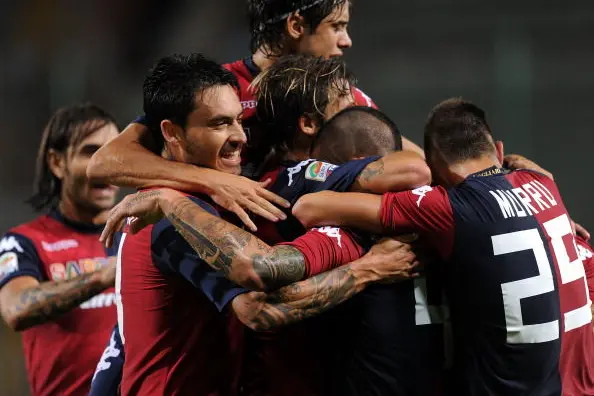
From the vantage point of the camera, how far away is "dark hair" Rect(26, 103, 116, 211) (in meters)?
4.84

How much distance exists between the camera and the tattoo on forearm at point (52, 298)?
4090mm

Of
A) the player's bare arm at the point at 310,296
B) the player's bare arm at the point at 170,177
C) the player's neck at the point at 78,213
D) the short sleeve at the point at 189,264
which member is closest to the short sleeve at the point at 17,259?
the player's neck at the point at 78,213

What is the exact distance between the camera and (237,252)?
2.70 m

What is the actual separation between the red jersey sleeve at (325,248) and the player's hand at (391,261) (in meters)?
0.06

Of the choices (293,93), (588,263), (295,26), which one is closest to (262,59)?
(295,26)

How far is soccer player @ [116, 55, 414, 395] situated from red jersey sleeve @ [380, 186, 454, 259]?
0.39 feet

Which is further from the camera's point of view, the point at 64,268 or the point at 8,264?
the point at 64,268

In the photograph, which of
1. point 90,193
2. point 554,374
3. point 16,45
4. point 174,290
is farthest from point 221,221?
point 16,45

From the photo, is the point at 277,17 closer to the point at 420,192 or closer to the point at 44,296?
the point at 420,192

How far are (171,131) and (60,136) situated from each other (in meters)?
1.84

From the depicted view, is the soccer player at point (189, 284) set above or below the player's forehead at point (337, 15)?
below

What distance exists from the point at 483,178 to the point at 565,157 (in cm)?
504

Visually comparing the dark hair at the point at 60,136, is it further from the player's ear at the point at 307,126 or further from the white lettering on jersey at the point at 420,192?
the white lettering on jersey at the point at 420,192

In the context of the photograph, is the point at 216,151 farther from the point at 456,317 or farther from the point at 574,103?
the point at 574,103
